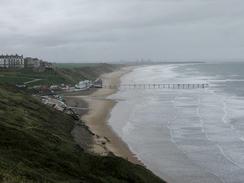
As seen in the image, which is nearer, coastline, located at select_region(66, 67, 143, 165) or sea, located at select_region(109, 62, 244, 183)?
sea, located at select_region(109, 62, 244, 183)

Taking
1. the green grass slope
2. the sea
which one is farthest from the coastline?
the green grass slope

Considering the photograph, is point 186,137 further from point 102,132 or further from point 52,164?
point 52,164

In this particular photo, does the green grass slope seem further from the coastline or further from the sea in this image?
the sea

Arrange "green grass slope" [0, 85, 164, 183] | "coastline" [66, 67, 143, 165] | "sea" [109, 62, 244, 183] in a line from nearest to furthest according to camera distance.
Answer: "green grass slope" [0, 85, 164, 183], "sea" [109, 62, 244, 183], "coastline" [66, 67, 143, 165]

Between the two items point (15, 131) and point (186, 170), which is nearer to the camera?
point (15, 131)

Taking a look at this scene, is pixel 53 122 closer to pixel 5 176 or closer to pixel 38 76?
pixel 5 176

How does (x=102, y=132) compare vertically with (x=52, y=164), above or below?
below

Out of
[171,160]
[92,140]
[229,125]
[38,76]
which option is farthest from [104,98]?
[171,160]

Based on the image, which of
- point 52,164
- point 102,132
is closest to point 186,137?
point 102,132

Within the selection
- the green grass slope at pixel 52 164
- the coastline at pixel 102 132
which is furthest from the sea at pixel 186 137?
the green grass slope at pixel 52 164

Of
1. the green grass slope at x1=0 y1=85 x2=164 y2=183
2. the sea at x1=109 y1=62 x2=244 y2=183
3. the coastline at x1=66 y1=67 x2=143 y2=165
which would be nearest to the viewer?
the green grass slope at x1=0 y1=85 x2=164 y2=183

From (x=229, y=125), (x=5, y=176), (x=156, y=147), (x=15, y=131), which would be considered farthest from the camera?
(x=229, y=125)
